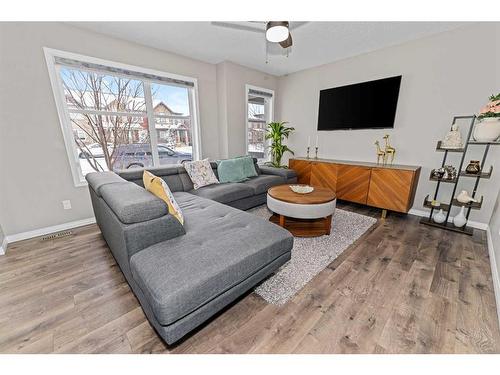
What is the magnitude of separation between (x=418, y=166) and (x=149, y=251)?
11.7 feet

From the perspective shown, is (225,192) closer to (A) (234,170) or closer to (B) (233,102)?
(A) (234,170)

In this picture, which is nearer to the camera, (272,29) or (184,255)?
(184,255)

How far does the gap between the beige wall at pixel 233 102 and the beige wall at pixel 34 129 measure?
1.50 m

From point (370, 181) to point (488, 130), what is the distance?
4.03 ft

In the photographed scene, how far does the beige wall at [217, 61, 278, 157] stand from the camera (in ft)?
12.0

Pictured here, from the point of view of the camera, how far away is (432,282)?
1.65 meters

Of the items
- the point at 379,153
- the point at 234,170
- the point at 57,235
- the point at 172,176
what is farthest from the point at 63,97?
the point at 379,153

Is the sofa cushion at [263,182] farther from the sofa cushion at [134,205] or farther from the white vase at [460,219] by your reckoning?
the white vase at [460,219]

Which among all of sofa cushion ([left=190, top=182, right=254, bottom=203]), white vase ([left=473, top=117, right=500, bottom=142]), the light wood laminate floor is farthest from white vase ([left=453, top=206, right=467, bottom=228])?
sofa cushion ([left=190, top=182, right=254, bottom=203])

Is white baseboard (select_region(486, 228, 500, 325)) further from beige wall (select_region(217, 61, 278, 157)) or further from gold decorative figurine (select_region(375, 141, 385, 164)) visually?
beige wall (select_region(217, 61, 278, 157))

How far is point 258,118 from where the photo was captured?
4.55 meters

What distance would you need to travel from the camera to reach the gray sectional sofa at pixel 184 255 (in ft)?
3.43

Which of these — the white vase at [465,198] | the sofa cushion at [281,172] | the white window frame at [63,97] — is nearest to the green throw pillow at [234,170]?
the sofa cushion at [281,172]
